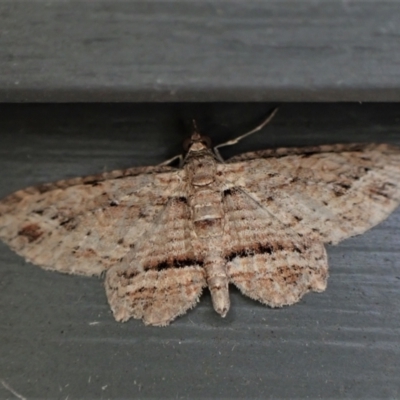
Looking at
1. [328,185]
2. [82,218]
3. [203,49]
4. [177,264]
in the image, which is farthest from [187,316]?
[203,49]

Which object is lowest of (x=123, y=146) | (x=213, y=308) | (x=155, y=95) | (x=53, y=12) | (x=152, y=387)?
(x=152, y=387)

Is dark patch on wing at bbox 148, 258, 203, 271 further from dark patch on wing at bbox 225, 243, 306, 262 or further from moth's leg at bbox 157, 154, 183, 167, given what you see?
moth's leg at bbox 157, 154, 183, 167

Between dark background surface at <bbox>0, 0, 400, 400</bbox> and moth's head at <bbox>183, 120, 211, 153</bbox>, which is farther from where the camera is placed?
moth's head at <bbox>183, 120, 211, 153</bbox>

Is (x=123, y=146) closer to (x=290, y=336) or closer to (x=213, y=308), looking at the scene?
(x=213, y=308)

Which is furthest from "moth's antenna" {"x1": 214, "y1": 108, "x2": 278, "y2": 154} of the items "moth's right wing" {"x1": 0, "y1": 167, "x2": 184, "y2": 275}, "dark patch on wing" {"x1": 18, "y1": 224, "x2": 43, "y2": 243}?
"dark patch on wing" {"x1": 18, "y1": 224, "x2": 43, "y2": 243}

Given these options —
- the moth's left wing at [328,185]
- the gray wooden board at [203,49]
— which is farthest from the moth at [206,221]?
the gray wooden board at [203,49]

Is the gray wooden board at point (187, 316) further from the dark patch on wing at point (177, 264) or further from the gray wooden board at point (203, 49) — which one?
the gray wooden board at point (203, 49)

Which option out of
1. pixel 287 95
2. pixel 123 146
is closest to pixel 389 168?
pixel 287 95
